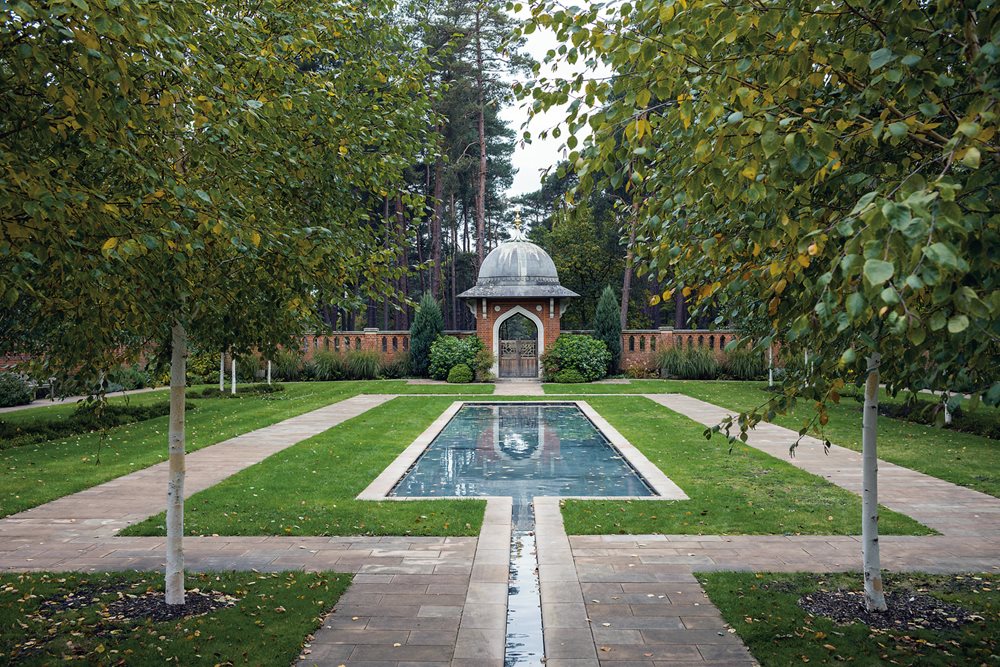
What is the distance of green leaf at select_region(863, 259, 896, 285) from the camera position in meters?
1.86

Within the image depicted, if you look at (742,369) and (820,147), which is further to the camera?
(742,369)

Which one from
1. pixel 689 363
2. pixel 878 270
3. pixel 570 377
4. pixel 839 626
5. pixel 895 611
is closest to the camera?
pixel 878 270

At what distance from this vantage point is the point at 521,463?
1184 centimetres

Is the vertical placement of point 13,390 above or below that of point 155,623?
above

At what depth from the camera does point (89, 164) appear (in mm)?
4355

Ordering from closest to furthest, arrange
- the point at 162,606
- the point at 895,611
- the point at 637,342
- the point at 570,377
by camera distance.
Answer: the point at 895,611 < the point at 162,606 < the point at 570,377 < the point at 637,342

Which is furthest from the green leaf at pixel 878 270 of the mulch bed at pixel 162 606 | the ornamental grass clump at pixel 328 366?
the ornamental grass clump at pixel 328 366

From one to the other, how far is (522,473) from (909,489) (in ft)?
17.4

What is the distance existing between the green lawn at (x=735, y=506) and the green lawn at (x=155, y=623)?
3.06m

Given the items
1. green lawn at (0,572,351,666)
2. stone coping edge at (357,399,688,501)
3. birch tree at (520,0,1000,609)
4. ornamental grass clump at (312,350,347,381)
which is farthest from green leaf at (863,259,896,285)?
ornamental grass clump at (312,350,347,381)

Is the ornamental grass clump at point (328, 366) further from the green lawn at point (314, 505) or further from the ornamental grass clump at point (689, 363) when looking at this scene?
the green lawn at point (314, 505)

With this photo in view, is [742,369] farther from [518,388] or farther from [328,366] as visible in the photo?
[328,366]

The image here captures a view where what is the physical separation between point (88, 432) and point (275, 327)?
1069 cm

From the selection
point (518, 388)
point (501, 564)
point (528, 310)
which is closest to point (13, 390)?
point (518, 388)
